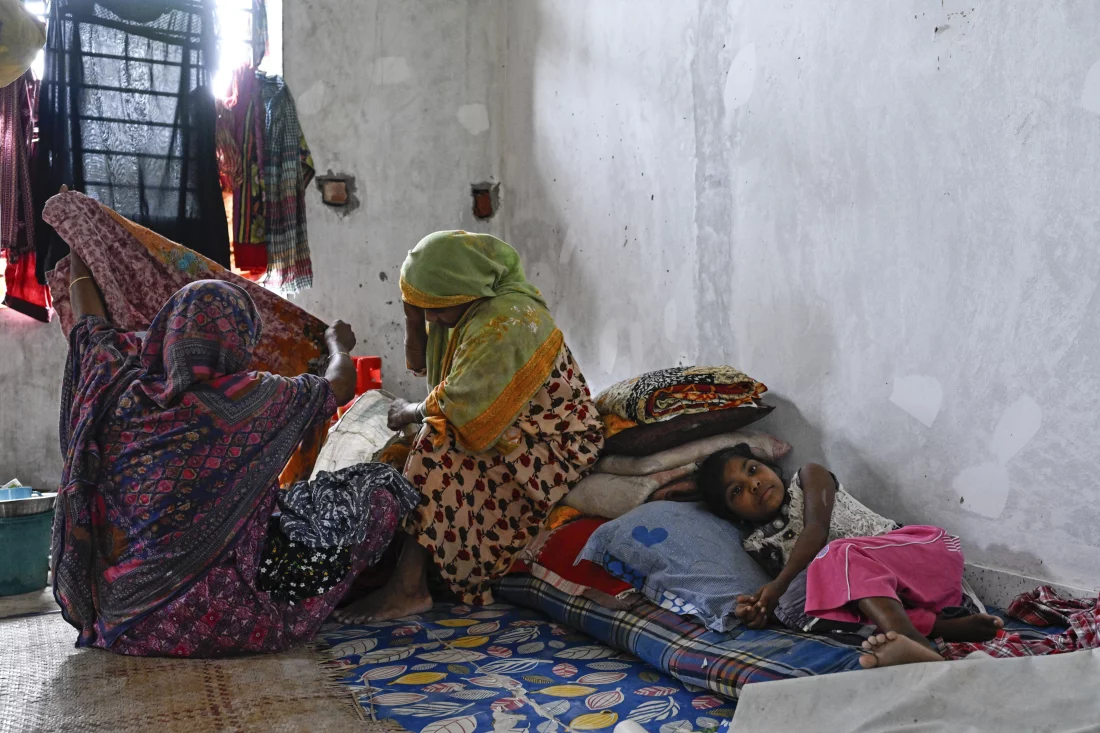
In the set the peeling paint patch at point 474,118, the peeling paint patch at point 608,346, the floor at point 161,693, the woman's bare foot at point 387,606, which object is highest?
the peeling paint patch at point 474,118

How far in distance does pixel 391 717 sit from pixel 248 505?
0.76 m

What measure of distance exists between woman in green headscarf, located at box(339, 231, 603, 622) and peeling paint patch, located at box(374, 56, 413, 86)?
2.49m

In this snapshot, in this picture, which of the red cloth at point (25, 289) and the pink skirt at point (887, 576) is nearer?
the pink skirt at point (887, 576)

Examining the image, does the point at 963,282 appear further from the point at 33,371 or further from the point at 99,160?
the point at 33,371

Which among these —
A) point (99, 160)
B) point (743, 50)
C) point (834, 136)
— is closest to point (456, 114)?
point (99, 160)

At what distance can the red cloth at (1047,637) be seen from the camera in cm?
204

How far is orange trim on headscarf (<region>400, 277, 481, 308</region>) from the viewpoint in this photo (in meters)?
3.23

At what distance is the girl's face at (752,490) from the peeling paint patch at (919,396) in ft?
1.43

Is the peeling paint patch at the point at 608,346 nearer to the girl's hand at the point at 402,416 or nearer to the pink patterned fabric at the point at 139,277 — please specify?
the girl's hand at the point at 402,416

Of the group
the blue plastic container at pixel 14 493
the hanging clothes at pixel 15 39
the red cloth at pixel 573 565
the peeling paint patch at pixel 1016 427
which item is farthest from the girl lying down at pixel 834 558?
the blue plastic container at pixel 14 493

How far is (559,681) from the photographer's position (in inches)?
94.9

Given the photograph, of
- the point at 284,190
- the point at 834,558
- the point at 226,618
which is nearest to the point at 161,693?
the point at 226,618

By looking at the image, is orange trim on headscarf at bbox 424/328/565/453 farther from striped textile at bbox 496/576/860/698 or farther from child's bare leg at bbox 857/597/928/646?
child's bare leg at bbox 857/597/928/646

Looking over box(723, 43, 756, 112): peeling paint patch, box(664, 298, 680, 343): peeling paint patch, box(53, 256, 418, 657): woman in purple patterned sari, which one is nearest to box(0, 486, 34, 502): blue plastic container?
box(53, 256, 418, 657): woman in purple patterned sari
